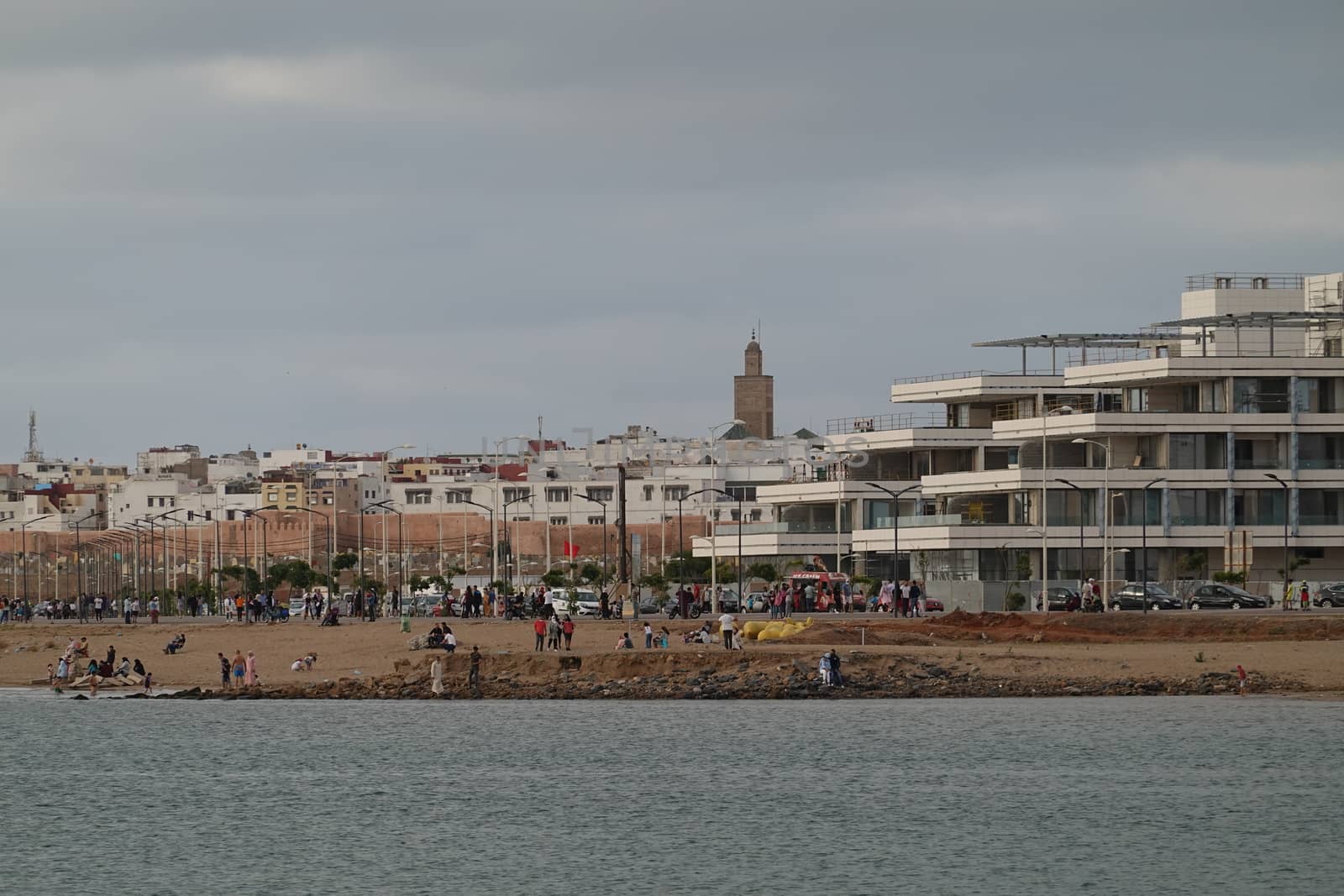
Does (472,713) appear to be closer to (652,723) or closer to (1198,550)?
(652,723)

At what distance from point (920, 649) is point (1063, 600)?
2488cm

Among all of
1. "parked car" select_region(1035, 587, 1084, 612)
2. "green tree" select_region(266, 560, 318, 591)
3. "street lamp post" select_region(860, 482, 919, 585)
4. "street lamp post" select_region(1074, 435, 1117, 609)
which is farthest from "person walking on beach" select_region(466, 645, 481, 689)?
"green tree" select_region(266, 560, 318, 591)

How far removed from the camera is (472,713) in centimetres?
6744

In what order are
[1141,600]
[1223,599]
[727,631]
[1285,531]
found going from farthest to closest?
[1285,531]
[1141,600]
[1223,599]
[727,631]

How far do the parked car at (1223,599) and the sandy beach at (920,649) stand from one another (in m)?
11.8

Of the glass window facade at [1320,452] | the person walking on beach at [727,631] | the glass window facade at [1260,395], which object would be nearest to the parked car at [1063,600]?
the glass window facade at [1260,395]

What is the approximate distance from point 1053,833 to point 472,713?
28.1m

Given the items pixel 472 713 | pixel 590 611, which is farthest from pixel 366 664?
pixel 590 611

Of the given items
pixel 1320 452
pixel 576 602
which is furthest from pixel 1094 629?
pixel 1320 452

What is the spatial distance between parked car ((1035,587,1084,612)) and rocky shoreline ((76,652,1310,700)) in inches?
953

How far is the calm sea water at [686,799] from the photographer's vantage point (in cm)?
3950

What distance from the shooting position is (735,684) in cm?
6619

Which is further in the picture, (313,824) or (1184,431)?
(1184,431)

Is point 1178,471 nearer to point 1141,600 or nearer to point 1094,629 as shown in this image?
point 1141,600
